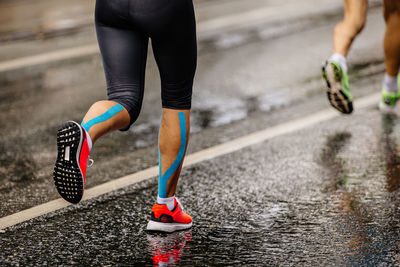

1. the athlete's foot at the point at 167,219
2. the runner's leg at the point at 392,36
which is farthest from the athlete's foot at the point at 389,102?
the athlete's foot at the point at 167,219

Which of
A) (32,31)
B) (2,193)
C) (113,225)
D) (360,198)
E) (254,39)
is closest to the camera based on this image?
(113,225)

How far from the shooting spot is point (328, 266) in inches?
121

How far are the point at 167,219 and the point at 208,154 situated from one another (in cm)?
146

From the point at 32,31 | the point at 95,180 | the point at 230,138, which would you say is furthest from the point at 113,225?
the point at 32,31

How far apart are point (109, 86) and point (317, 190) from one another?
57.9 inches

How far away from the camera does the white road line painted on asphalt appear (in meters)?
3.87

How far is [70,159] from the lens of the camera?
3.06 meters

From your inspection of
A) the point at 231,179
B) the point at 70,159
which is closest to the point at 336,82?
the point at 231,179

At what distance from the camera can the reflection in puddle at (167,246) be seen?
3186 mm

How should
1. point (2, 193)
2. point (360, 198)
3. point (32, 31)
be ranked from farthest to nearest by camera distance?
point (32, 31)
point (2, 193)
point (360, 198)

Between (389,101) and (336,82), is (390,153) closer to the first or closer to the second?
(336,82)

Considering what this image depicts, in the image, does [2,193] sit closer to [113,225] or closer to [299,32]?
[113,225]

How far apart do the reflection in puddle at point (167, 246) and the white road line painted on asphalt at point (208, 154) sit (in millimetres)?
772

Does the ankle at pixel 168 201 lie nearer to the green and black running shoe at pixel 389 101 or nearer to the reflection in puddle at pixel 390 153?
the reflection in puddle at pixel 390 153
